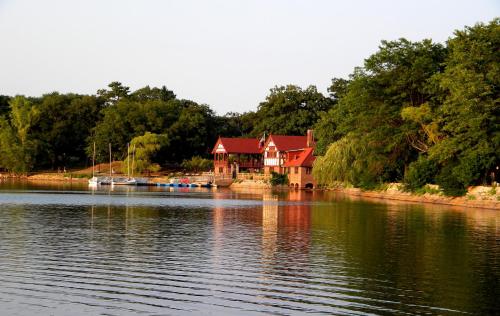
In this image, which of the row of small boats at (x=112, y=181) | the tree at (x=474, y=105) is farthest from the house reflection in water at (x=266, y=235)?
the row of small boats at (x=112, y=181)

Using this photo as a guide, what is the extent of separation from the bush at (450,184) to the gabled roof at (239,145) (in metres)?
59.7

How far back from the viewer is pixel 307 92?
138125mm

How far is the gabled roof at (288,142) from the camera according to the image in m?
120

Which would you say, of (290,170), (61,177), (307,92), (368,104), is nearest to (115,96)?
(61,177)

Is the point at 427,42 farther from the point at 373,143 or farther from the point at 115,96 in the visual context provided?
the point at 115,96

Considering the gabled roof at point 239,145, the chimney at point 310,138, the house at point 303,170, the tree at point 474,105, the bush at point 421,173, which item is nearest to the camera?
the tree at point 474,105

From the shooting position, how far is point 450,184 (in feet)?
234

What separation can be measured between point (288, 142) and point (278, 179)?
9.57m

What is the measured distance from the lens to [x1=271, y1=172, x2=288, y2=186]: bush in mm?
113725

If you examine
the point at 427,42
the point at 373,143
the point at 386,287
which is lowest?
the point at 386,287

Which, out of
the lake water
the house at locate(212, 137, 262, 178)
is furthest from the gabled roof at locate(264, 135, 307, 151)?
the lake water

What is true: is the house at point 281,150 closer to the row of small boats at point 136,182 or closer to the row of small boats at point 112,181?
the row of small boats at point 136,182

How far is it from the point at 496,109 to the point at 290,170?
51.3 m

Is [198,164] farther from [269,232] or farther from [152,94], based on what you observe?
[269,232]
